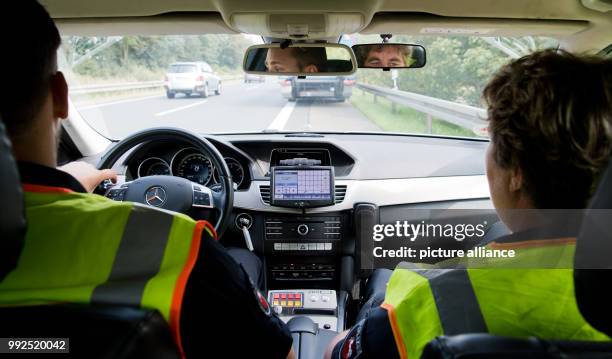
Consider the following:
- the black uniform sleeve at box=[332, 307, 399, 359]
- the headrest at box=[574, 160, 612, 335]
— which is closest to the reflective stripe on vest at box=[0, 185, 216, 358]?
the black uniform sleeve at box=[332, 307, 399, 359]

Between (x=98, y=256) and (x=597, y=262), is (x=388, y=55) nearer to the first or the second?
(x=597, y=262)

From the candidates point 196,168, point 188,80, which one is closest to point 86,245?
point 196,168

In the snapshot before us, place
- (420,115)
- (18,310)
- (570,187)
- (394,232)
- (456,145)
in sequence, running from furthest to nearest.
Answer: (420,115), (456,145), (394,232), (570,187), (18,310)

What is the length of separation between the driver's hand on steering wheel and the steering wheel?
130mm

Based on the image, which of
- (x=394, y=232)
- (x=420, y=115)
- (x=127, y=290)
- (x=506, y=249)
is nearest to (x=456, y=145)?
(x=394, y=232)

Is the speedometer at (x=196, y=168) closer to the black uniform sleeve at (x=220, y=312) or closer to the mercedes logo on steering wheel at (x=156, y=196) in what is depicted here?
the mercedes logo on steering wheel at (x=156, y=196)

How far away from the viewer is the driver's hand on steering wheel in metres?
2.61

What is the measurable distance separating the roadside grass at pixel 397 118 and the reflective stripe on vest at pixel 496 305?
3.40 metres

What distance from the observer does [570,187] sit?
4.41ft

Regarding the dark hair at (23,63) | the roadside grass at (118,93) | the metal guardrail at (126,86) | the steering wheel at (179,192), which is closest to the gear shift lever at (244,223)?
the steering wheel at (179,192)

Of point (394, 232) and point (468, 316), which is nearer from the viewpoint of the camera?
point (468, 316)

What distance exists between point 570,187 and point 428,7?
70.4 inches

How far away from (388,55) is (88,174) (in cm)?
208

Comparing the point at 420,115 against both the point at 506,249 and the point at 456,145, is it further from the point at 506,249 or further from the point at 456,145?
the point at 506,249
